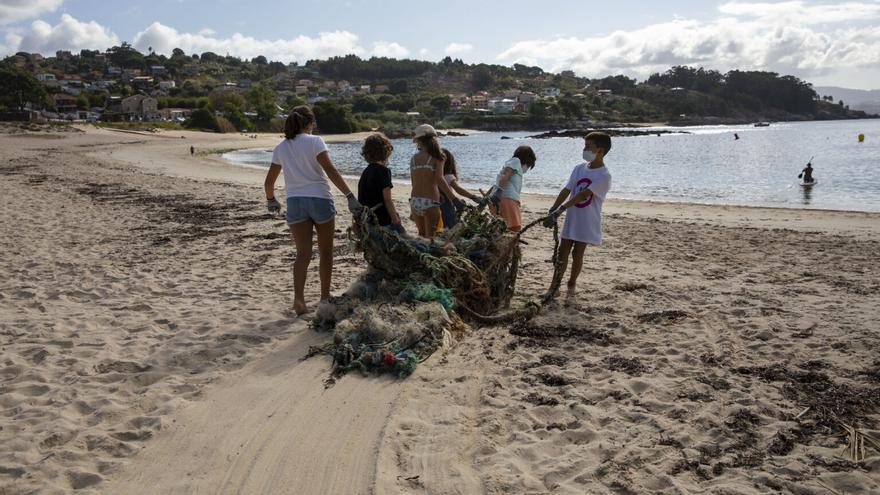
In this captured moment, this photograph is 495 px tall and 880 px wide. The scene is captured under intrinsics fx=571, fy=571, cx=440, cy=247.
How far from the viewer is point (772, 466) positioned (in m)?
3.08

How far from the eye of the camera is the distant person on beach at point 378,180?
5.45 metres

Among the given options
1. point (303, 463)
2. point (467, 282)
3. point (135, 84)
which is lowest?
point (303, 463)

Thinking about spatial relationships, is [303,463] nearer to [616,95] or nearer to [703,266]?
[703,266]

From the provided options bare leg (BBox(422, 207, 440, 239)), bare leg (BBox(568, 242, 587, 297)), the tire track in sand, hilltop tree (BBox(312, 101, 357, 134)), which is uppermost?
hilltop tree (BBox(312, 101, 357, 134))

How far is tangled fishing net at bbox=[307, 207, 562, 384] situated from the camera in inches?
174

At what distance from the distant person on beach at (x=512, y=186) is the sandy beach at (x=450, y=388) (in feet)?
2.65

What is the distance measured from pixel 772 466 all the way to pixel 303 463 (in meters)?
2.54

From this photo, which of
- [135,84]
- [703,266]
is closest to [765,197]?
[703,266]

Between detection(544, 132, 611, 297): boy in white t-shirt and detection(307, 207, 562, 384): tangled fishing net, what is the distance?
1.51 feet

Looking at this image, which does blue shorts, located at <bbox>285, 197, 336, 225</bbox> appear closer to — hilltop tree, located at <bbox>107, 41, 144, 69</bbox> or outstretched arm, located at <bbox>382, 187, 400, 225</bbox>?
outstretched arm, located at <bbox>382, 187, 400, 225</bbox>

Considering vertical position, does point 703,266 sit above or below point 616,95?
below

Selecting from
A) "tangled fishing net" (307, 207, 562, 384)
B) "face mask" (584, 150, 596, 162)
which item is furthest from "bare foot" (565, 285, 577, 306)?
"face mask" (584, 150, 596, 162)

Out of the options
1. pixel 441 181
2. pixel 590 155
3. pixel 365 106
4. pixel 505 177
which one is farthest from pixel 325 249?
pixel 365 106

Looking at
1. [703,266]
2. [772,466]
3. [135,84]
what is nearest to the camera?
[772,466]
